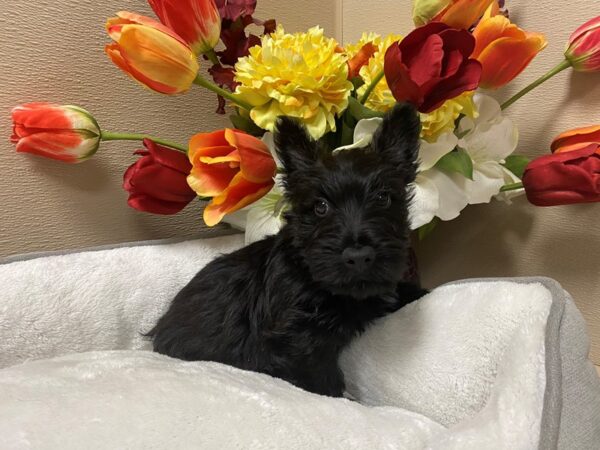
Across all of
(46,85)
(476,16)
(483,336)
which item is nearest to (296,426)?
(483,336)

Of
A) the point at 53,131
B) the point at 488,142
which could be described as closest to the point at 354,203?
the point at 488,142

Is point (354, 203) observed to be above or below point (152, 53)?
below

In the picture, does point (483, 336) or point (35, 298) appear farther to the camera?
point (35, 298)

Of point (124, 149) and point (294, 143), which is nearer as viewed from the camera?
point (294, 143)

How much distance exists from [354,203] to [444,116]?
0.27 metres

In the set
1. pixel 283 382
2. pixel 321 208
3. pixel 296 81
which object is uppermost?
pixel 296 81

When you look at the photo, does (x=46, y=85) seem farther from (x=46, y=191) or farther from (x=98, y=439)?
(x=98, y=439)

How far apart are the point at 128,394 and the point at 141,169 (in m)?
0.46

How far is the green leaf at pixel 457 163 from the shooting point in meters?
0.93

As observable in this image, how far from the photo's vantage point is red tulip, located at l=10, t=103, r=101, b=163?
3.13 feet

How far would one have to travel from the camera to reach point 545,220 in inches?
45.0

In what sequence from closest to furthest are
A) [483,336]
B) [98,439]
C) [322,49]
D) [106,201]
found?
[98,439], [483,336], [322,49], [106,201]

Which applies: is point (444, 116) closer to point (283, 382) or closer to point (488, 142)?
point (488, 142)

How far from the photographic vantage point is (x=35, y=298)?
3.19 ft
